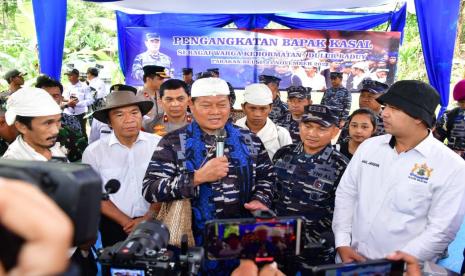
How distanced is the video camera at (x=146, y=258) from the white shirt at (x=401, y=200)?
0.98 metres

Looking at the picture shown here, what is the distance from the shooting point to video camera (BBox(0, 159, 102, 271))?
672 millimetres

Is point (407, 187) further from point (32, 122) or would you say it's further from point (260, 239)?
point (32, 122)

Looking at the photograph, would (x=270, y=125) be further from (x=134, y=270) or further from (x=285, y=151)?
(x=134, y=270)

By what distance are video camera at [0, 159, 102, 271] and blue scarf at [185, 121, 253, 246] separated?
1210 millimetres

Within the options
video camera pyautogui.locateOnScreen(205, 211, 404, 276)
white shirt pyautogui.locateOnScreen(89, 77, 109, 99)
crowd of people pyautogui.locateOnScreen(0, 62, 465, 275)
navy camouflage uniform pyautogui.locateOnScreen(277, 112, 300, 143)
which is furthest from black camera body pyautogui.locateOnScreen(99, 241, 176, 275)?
white shirt pyautogui.locateOnScreen(89, 77, 109, 99)

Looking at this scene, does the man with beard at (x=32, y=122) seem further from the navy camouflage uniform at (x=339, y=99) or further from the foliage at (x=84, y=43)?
the foliage at (x=84, y=43)

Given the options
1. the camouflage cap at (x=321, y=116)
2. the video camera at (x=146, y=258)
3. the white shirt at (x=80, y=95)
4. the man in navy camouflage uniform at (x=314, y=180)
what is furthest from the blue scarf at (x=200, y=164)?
the white shirt at (x=80, y=95)

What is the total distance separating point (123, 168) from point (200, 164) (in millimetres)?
847

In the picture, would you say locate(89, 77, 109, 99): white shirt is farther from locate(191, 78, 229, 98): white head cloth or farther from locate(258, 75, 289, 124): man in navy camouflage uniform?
locate(191, 78, 229, 98): white head cloth

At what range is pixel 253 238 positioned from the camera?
1392 millimetres

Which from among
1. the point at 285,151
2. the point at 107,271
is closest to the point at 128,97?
the point at 285,151

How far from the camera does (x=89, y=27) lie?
582 inches

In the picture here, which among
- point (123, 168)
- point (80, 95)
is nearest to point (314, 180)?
point (123, 168)

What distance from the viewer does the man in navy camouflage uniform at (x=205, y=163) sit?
6.35ft
